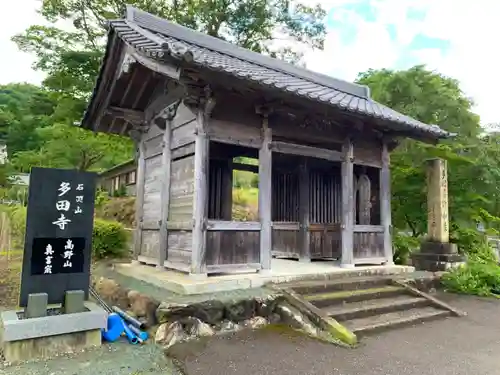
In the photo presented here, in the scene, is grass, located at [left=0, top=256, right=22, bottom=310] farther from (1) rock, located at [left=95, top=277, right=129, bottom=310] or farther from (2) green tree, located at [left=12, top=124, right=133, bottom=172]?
(2) green tree, located at [left=12, top=124, right=133, bottom=172]

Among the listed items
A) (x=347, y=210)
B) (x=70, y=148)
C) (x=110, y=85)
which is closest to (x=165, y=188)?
(x=110, y=85)

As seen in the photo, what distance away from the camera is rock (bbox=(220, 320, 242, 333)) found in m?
5.05

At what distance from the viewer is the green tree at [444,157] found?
35.6 ft

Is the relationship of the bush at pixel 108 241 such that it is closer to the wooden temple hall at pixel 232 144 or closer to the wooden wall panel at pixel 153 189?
the wooden temple hall at pixel 232 144

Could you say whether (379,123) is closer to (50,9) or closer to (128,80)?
(128,80)

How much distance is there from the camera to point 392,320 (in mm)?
5703

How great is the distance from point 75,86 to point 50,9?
3893 millimetres

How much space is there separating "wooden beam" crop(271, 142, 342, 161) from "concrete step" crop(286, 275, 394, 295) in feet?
8.00

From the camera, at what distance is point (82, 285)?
4.57 meters

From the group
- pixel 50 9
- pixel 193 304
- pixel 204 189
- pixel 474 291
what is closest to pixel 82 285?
pixel 193 304

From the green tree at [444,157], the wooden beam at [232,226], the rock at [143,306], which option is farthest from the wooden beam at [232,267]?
the green tree at [444,157]

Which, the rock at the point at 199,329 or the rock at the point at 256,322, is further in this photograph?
the rock at the point at 256,322

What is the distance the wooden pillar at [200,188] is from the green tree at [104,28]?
9.39m

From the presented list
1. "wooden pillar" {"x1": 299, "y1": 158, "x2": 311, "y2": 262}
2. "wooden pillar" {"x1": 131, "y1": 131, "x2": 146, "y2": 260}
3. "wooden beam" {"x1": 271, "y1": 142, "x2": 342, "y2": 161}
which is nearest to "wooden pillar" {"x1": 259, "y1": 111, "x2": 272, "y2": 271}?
"wooden beam" {"x1": 271, "y1": 142, "x2": 342, "y2": 161}
